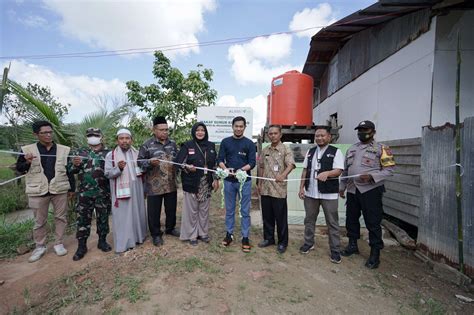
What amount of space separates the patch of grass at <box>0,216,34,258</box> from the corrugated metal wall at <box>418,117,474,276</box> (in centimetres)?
583

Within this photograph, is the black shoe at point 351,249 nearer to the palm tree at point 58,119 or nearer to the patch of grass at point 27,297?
the patch of grass at point 27,297

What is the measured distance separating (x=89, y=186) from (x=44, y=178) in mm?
542

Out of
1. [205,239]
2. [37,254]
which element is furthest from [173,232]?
[37,254]

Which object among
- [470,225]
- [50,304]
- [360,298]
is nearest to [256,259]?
[360,298]

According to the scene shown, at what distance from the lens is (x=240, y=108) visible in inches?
213

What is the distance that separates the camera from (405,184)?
4430 mm

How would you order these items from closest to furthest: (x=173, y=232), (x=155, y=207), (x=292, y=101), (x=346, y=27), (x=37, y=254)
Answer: (x=37, y=254), (x=155, y=207), (x=173, y=232), (x=346, y=27), (x=292, y=101)

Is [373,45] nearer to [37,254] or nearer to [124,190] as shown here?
[124,190]

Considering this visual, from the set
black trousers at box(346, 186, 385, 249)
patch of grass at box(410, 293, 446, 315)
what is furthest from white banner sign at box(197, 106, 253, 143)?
patch of grass at box(410, 293, 446, 315)

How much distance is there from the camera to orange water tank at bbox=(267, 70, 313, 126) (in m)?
6.71

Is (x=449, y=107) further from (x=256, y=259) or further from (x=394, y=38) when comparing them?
(x=256, y=259)

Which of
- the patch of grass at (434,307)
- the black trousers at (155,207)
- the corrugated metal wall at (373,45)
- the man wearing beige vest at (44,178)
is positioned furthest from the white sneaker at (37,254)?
the corrugated metal wall at (373,45)

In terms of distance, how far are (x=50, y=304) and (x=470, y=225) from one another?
4464 mm

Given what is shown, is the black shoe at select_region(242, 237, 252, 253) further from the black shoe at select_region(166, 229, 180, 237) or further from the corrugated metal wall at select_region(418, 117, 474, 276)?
the corrugated metal wall at select_region(418, 117, 474, 276)
